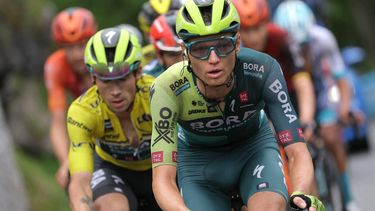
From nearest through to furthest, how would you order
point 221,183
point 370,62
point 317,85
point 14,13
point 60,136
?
1. point 221,183
2. point 60,136
3. point 317,85
4. point 14,13
5. point 370,62

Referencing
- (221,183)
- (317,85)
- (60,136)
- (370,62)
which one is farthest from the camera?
(370,62)

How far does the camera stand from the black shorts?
811 cm

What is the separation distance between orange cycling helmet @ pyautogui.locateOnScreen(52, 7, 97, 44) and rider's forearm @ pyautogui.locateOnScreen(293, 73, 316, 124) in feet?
7.36

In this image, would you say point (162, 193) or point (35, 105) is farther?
point (35, 105)

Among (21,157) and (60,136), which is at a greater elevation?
(60,136)

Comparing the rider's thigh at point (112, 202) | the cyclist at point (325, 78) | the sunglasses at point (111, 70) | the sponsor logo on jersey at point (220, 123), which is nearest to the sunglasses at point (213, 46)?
the sponsor logo on jersey at point (220, 123)

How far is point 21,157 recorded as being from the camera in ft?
48.1

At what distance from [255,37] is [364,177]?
5324 mm

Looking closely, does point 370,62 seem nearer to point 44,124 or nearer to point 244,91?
point 44,124

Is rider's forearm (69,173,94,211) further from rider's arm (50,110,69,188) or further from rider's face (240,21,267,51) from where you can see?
rider's face (240,21,267,51)

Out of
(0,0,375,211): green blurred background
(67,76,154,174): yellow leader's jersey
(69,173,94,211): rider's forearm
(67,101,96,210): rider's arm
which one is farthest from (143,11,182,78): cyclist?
(0,0,375,211): green blurred background

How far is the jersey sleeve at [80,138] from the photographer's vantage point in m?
7.60

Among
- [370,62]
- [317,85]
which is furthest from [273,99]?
[370,62]

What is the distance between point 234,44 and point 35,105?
32.7 feet
